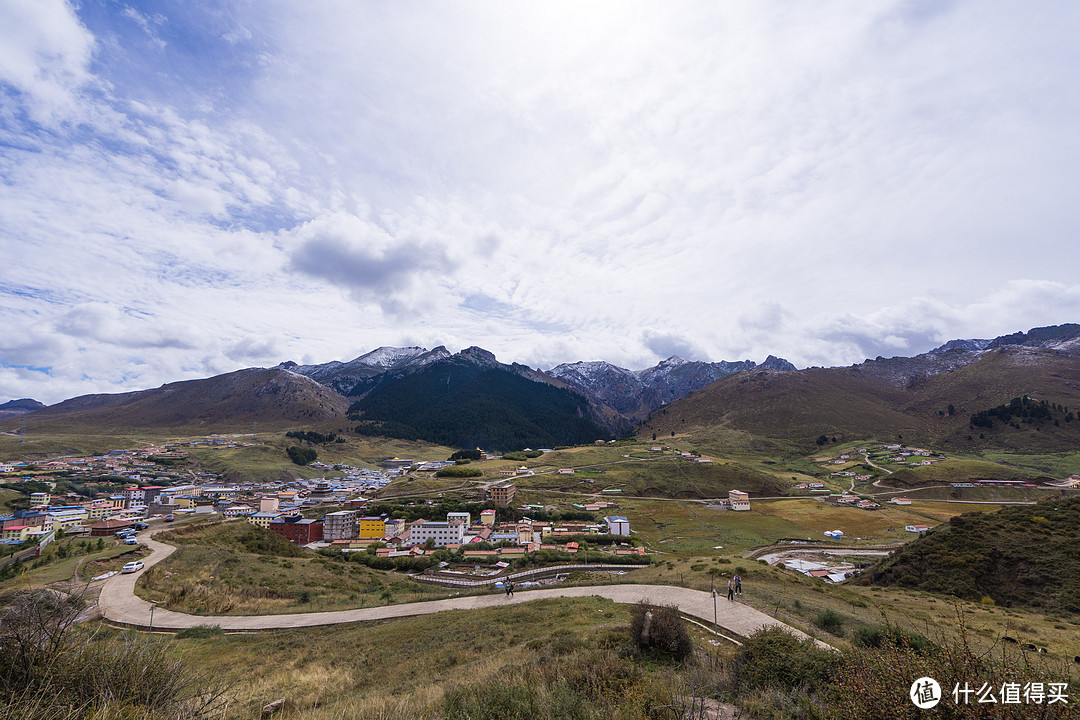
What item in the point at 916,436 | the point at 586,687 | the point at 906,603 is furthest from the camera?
the point at 916,436

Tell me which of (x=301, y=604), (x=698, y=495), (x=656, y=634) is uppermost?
(x=656, y=634)

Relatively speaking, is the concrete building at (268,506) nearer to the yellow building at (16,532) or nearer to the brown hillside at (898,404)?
the yellow building at (16,532)

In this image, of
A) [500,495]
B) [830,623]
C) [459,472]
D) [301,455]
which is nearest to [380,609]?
[830,623]

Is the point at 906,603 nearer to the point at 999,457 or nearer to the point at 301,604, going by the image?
the point at 301,604

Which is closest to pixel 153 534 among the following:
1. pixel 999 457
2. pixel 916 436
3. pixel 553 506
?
pixel 553 506

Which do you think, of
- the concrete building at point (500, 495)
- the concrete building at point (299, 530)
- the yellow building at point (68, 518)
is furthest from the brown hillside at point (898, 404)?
the yellow building at point (68, 518)
